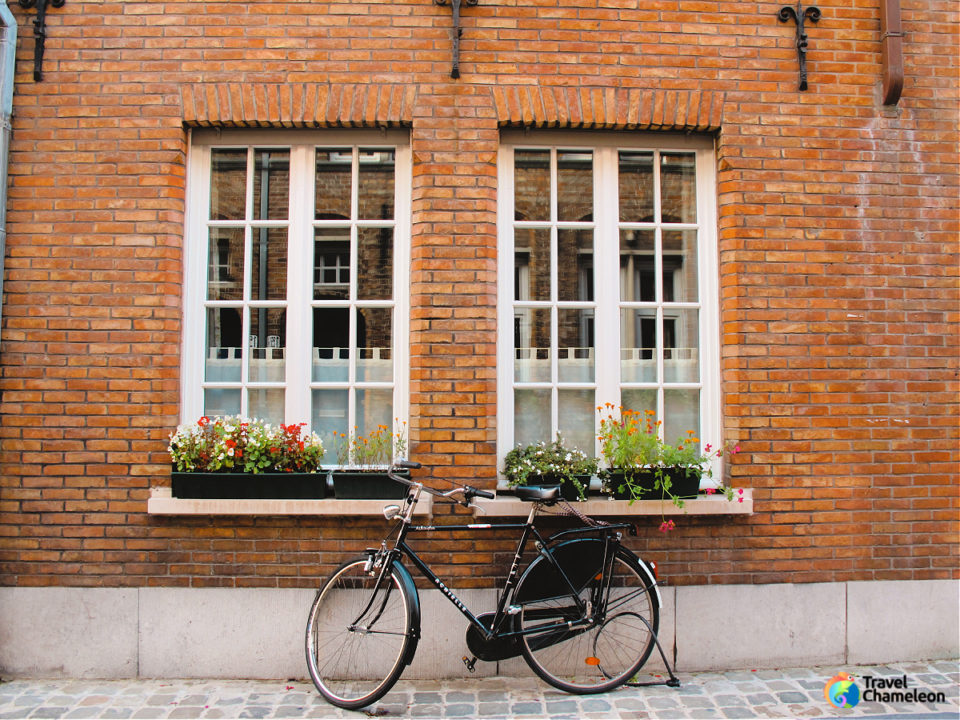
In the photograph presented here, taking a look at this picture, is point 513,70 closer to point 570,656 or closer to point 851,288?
point 851,288

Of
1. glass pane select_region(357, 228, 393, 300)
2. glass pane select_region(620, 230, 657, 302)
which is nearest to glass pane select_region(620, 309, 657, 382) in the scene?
glass pane select_region(620, 230, 657, 302)

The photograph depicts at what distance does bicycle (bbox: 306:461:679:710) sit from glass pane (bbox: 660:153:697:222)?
2238 millimetres

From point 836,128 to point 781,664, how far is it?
3617 millimetres

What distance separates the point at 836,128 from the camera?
479 centimetres

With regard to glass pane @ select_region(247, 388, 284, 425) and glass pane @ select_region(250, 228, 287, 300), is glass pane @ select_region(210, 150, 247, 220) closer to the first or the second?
glass pane @ select_region(250, 228, 287, 300)

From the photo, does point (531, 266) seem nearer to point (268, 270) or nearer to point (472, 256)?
point (472, 256)

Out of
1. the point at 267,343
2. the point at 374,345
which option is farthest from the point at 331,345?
the point at 267,343

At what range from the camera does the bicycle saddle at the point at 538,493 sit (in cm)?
411

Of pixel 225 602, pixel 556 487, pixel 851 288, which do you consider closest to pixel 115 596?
pixel 225 602

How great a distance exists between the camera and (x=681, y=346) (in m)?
4.93

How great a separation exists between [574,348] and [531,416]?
1.85 feet

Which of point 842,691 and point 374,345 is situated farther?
point 374,345

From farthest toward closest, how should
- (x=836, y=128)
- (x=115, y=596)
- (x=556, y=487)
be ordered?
1. (x=836, y=128)
2. (x=115, y=596)
3. (x=556, y=487)

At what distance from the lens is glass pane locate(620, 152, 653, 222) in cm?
498
